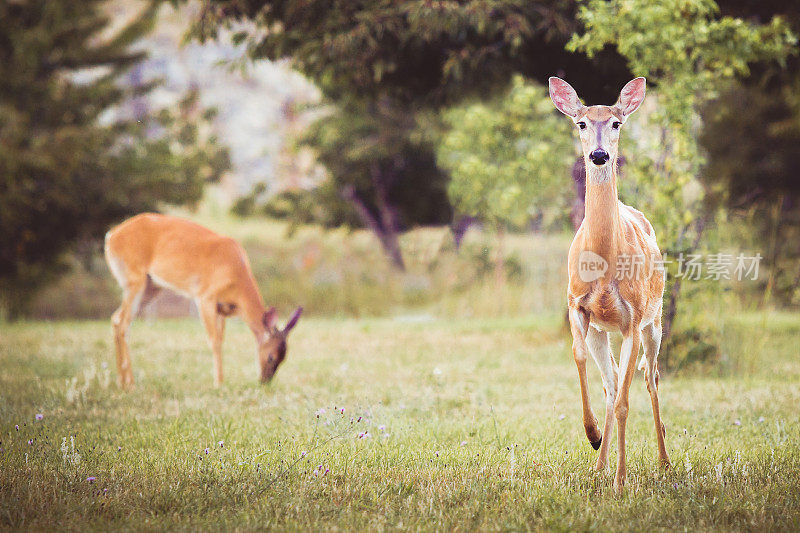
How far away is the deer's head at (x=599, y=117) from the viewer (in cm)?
411

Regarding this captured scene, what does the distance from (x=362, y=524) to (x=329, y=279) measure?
14.9 meters

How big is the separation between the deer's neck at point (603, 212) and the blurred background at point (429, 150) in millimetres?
3914

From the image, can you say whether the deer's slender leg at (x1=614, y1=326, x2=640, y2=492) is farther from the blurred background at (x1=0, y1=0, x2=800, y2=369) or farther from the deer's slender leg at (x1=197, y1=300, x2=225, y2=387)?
the deer's slender leg at (x1=197, y1=300, x2=225, y2=387)

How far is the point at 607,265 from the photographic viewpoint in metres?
4.28

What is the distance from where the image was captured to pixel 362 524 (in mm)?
3953

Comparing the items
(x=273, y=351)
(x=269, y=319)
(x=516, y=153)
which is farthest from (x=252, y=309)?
(x=516, y=153)

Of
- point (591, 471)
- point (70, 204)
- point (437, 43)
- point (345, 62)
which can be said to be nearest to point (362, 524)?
point (591, 471)

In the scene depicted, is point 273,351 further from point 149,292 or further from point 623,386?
point 623,386

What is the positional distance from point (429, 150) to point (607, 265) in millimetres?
16665

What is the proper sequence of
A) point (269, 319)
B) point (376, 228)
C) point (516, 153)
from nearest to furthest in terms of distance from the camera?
1. point (269, 319)
2. point (516, 153)
3. point (376, 228)

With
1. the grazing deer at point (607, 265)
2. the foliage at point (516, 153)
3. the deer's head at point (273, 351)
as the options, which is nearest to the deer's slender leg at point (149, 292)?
the deer's head at point (273, 351)

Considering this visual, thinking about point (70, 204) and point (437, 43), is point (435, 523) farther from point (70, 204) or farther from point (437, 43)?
point (70, 204)

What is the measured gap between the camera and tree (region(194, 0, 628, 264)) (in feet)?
29.5

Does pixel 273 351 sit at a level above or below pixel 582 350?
below
